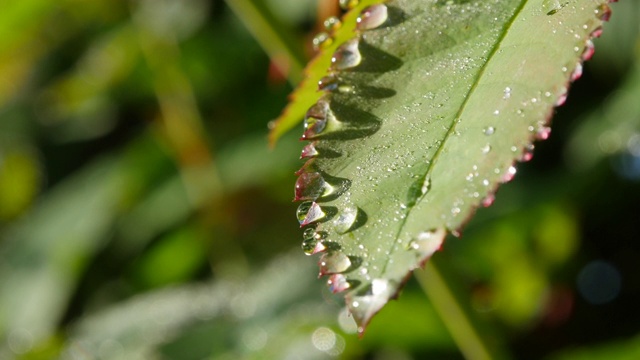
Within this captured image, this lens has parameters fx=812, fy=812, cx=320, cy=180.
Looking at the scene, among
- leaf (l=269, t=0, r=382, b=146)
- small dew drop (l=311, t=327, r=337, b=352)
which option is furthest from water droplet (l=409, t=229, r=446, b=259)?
small dew drop (l=311, t=327, r=337, b=352)

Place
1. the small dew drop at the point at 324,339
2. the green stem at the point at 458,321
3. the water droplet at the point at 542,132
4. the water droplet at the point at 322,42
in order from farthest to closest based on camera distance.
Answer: the small dew drop at the point at 324,339, the green stem at the point at 458,321, the water droplet at the point at 322,42, the water droplet at the point at 542,132

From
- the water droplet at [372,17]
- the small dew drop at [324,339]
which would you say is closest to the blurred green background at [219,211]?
the small dew drop at [324,339]

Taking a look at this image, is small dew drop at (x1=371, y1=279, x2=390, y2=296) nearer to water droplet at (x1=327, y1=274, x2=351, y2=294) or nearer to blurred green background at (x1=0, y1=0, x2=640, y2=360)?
water droplet at (x1=327, y1=274, x2=351, y2=294)

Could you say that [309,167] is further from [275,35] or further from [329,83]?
[275,35]

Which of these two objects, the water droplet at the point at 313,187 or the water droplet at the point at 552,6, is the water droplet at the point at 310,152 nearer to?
the water droplet at the point at 313,187

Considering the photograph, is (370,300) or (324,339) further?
(324,339)

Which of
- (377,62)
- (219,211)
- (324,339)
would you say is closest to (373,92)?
(377,62)

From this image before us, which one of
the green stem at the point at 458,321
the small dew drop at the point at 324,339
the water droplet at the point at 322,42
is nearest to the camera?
the water droplet at the point at 322,42
